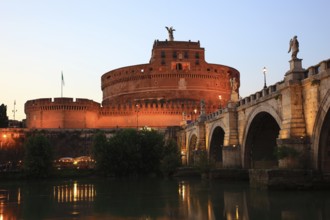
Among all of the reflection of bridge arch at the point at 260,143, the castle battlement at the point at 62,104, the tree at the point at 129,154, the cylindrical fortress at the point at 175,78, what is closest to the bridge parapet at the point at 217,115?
the reflection of bridge arch at the point at 260,143

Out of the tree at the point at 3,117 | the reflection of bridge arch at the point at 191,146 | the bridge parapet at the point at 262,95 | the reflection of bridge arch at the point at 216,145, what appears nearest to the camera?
the bridge parapet at the point at 262,95

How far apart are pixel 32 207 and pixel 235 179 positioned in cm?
1759

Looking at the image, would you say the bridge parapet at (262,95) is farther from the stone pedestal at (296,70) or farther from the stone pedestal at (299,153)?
the stone pedestal at (299,153)

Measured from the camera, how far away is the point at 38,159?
51562mm

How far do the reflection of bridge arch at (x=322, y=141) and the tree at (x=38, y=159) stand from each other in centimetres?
3738

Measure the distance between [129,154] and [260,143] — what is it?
22660 millimetres

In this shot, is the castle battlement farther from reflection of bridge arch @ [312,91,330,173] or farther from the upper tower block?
→ reflection of bridge arch @ [312,91,330,173]

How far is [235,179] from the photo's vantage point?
33219mm

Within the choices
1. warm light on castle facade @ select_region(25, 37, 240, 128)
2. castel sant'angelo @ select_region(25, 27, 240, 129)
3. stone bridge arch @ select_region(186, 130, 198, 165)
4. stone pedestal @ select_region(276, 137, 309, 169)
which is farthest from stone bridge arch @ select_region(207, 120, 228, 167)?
warm light on castle facade @ select_region(25, 37, 240, 128)

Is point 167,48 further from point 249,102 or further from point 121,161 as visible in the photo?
point 249,102

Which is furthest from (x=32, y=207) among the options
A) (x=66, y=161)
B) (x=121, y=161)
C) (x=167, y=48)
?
(x=167, y=48)

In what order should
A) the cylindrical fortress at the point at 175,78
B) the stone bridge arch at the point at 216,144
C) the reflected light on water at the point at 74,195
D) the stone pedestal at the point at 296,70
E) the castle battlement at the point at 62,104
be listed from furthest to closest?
1. the cylindrical fortress at the point at 175,78
2. the castle battlement at the point at 62,104
3. the stone bridge arch at the point at 216,144
4. the reflected light on water at the point at 74,195
5. the stone pedestal at the point at 296,70

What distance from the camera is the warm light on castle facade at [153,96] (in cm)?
8212

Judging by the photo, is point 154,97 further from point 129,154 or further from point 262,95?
point 262,95
